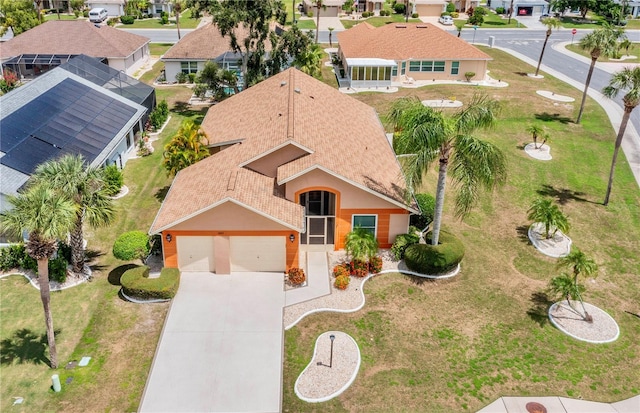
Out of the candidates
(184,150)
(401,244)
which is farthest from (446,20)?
(401,244)

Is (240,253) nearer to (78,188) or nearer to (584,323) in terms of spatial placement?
(78,188)

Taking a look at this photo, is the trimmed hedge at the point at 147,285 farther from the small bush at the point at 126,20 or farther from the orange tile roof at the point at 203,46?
the small bush at the point at 126,20

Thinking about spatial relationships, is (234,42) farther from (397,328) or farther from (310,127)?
(397,328)

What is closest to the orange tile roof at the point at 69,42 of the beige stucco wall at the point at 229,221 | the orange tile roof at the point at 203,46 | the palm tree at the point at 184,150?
the orange tile roof at the point at 203,46

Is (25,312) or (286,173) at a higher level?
(286,173)

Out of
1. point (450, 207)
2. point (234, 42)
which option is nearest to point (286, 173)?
point (450, 207)

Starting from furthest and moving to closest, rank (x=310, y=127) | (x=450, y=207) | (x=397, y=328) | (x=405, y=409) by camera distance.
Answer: (x=450, y=207) < (x=310, y=127) < (x=397, y=328) < (x=405, y=409)

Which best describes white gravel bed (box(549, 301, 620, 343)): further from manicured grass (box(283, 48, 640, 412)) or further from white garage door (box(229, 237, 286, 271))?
white garage door (box(229, 237, 286, 271))
